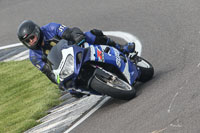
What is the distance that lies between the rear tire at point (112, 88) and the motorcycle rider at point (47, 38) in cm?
86

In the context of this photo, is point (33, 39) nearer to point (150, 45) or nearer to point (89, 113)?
point (89, 113)

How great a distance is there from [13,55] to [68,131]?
222 inches

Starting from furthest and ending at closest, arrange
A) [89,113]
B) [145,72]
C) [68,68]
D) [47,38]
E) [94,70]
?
[47,38] < [145,72] < [89,113] < [94,70] < [68,68]

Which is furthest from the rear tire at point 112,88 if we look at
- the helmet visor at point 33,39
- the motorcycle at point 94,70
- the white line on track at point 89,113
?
the helmet visor at point 33,39

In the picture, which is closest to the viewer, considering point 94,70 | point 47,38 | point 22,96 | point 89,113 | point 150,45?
point 94,70

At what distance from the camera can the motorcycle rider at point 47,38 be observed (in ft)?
26.6

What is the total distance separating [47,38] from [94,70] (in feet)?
5.12

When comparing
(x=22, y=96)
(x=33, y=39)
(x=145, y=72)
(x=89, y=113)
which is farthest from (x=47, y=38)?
(x=22, y=96)

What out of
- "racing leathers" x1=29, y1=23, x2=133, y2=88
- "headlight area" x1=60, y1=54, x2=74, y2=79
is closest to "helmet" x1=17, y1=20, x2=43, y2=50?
"racing leathers" x1=29, y1=23, x2=133, y2=88

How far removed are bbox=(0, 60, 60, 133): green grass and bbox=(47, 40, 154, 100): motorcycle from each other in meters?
1.71

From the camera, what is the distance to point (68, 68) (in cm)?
723

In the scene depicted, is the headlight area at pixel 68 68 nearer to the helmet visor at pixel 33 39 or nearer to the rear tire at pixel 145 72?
the helmet visor at pixel 33 39

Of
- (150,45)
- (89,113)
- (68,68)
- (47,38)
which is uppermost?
(68,68)

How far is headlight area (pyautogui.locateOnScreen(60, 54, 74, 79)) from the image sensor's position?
23.7 feet
